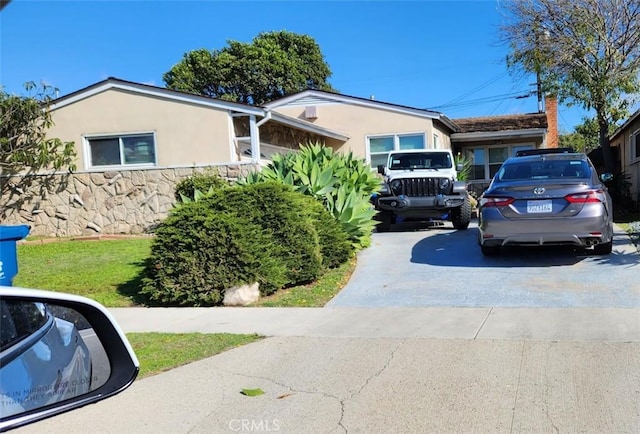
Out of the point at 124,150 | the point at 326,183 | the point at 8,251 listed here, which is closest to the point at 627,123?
the point at 326,183

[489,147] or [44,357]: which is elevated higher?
[489,147]

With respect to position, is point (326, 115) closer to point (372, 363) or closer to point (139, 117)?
point (139, 117)

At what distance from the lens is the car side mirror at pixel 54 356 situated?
1.91 meters

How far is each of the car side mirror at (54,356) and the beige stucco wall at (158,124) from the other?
12920 mm

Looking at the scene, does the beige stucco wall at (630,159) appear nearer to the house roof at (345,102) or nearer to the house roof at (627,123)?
the house roof at (627,123)

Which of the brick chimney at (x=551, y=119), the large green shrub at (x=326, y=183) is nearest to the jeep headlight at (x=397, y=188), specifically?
the large green shrub at (x=326, y=183)

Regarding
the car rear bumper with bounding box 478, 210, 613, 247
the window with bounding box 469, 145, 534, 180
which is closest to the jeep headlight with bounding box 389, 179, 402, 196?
the car rear bumper with bounding box 478, 210, 613, 247

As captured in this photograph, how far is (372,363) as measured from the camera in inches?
196

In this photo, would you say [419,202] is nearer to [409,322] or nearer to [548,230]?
[548,230]

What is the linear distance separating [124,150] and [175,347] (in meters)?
11.3

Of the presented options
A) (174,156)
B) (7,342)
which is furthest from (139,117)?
(7,342)

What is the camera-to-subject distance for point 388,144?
20375 mm

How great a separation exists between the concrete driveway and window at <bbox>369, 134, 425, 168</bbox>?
912 centimetres

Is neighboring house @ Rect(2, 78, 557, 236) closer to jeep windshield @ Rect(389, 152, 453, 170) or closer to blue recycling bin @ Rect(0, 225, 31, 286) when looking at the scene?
jeep windshield @ Rect(389, 152, 453, 170)
